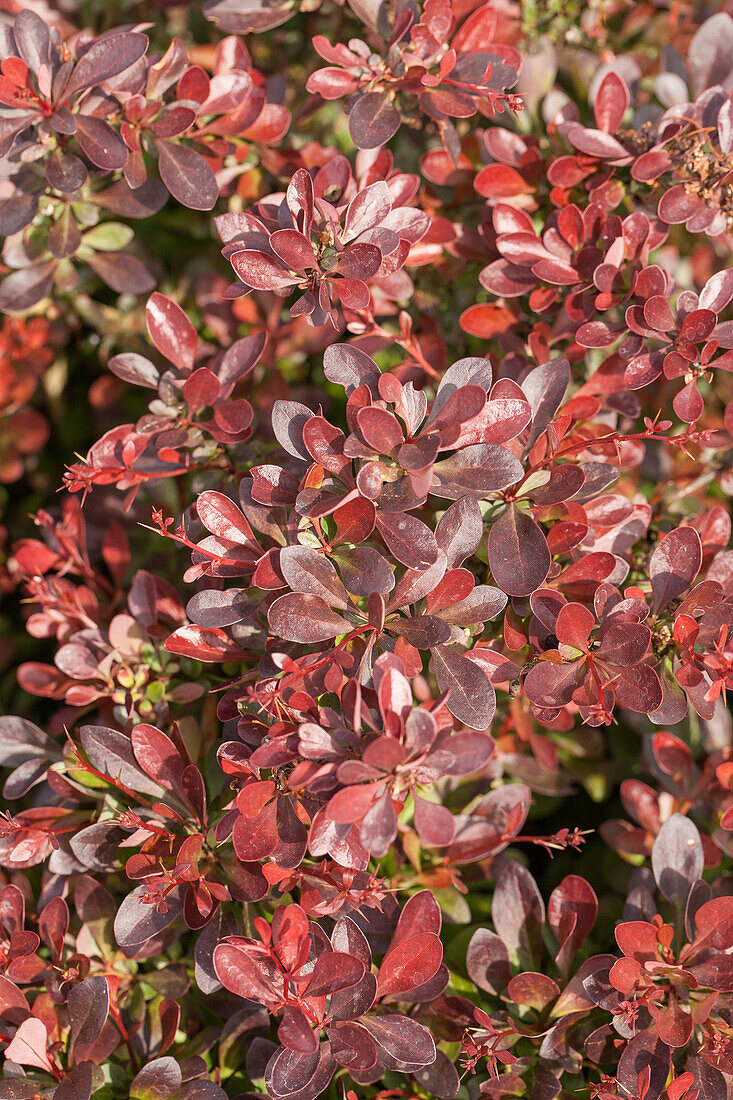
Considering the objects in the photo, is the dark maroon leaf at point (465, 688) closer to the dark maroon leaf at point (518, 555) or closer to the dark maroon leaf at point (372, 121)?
the dark maroon leaf at point (518, 555)

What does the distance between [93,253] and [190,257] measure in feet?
1.16

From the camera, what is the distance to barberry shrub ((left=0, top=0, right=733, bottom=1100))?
2.97 ft

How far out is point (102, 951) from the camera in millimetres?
1078

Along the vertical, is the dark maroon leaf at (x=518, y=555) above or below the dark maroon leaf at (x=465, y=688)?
above

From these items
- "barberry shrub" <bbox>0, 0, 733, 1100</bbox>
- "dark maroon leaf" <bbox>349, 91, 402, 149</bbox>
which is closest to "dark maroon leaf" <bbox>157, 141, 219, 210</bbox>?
"barberry shrub" <bbox>0, 0, 733, 1100</bbox>

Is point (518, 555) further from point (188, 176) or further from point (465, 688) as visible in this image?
point (188, 176)

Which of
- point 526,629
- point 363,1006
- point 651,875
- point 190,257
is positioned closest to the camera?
point 363,1006

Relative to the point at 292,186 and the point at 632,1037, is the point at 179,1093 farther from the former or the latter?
the point at 292,186

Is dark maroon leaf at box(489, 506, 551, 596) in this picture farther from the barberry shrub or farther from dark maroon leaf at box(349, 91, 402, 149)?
dark maroon leaf at box(349, 91, 402, 149)

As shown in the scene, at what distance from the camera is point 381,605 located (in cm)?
84

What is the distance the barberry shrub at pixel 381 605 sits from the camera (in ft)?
2.97

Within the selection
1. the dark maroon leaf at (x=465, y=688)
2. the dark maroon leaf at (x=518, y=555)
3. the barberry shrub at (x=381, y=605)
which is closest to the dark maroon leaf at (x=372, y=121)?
the barberry shrub at (x=381, y=605)

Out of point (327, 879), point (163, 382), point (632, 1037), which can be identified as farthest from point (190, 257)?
point (632, 1037)

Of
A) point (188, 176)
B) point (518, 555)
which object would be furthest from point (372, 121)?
point (518, 555)
